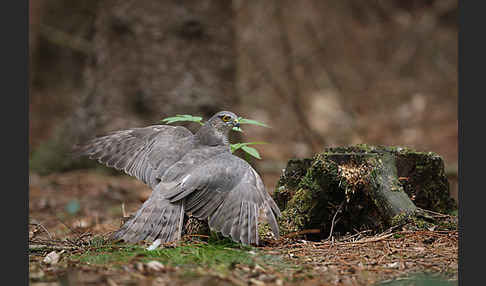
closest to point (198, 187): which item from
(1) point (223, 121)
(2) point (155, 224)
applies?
(2) point (155, 224)

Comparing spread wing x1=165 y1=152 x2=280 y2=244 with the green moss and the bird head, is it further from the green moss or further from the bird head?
the bird head

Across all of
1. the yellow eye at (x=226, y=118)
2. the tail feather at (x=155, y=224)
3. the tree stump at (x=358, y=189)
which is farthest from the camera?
the yellow eye at (x=226, y=118)

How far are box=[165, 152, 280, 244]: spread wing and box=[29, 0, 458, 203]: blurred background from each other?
3.65 m

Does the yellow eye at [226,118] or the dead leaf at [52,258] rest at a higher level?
the yellow eye at [226,118]

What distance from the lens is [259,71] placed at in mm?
12516

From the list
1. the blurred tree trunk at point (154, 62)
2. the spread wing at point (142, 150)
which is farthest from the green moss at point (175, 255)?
the blurred tree trunk at point (154, 62)

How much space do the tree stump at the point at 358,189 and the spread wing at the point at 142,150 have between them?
1101 millimetres

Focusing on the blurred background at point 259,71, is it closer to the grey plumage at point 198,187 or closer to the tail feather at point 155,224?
the grey plumage at point 198,187

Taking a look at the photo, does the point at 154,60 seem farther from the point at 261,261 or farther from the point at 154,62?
the point at 261,261

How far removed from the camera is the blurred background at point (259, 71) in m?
7.95

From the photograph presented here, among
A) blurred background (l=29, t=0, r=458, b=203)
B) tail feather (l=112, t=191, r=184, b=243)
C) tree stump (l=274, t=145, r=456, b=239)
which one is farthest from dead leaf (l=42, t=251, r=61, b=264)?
blurred background (l=29, t=0, r=458, b=203)

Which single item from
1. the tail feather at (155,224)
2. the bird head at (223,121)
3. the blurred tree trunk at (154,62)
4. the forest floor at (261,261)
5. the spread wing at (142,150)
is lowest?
the forest floor at (261,261)

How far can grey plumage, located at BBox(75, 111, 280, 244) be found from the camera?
3.68m

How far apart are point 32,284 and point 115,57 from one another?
17.9 feet
